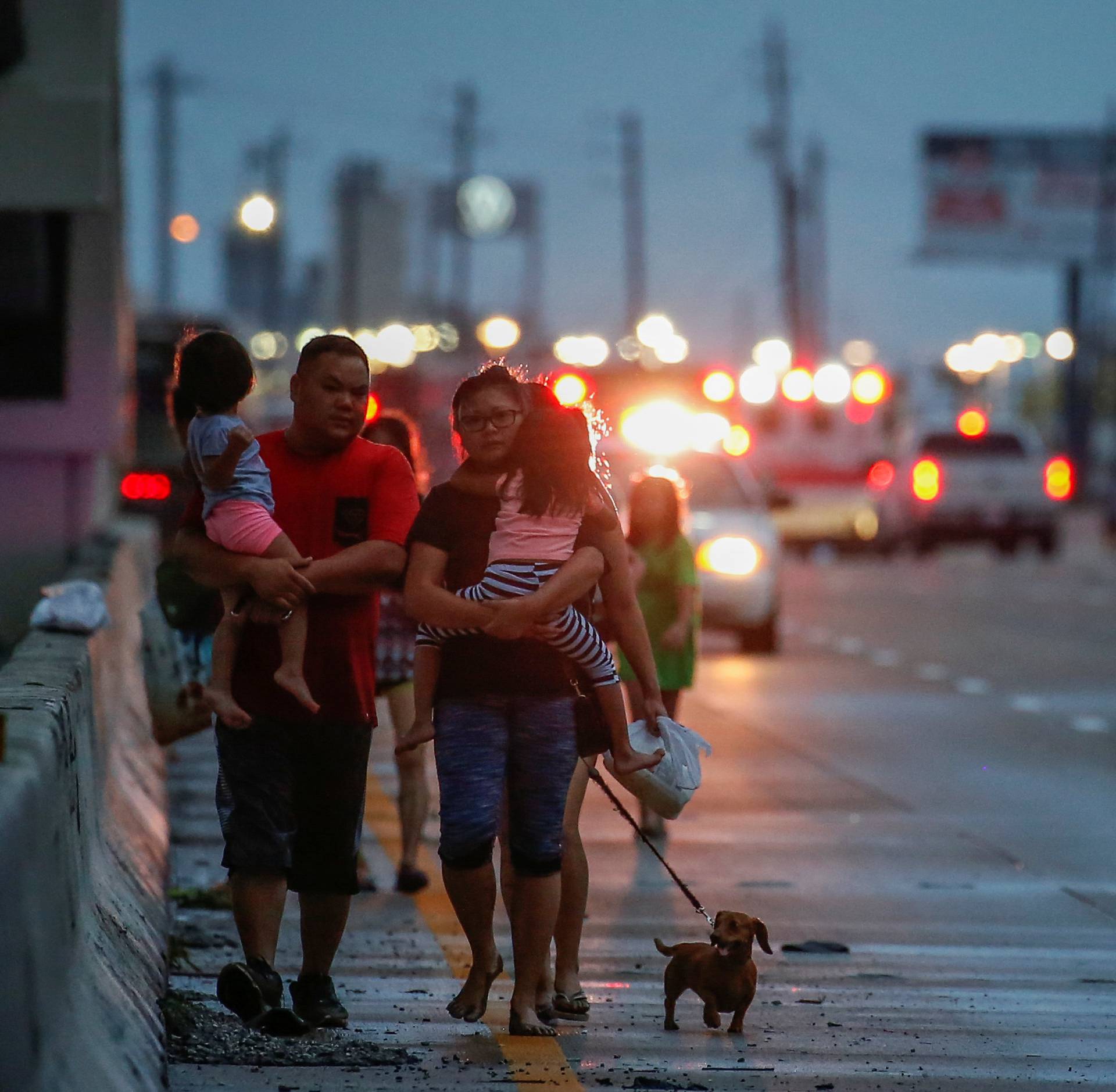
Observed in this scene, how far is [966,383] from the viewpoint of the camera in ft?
172

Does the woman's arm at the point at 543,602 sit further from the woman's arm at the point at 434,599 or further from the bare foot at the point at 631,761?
the bare foot at the point at 631,761

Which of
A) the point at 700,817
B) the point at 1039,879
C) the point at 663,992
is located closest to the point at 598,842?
the point at 700,817

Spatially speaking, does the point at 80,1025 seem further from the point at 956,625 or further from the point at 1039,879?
the point at 956,625

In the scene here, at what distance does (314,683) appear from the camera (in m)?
6.43

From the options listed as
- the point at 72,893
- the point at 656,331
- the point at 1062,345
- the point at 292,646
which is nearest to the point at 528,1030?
the point at 292,646

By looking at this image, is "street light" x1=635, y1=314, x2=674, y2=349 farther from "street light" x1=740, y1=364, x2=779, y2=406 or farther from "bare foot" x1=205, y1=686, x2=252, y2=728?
"bare foot" x1=205, y1=686, x2=252, y2=728

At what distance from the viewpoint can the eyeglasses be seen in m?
6.57

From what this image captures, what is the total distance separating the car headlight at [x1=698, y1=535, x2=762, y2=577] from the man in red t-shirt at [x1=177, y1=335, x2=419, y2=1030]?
14624 millimetres

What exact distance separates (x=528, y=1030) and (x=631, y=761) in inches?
29.6

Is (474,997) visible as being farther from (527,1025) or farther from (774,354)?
(774,354)

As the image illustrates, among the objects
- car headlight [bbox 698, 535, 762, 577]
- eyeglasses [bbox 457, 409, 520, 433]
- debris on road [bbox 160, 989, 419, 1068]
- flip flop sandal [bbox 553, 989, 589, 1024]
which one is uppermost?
eyeglasses [bbox 457, 409, 520, 433]

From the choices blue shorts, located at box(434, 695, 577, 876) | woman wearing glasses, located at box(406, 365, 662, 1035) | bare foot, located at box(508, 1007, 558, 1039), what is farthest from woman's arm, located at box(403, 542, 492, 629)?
bare foot, located at box(508, 1007, 558, 1039)

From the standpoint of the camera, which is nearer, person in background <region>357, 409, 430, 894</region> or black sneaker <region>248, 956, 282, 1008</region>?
black sneaker <region>248, 956, 282, 1008</region>

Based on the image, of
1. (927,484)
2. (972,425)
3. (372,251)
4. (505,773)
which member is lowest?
(505,773)
